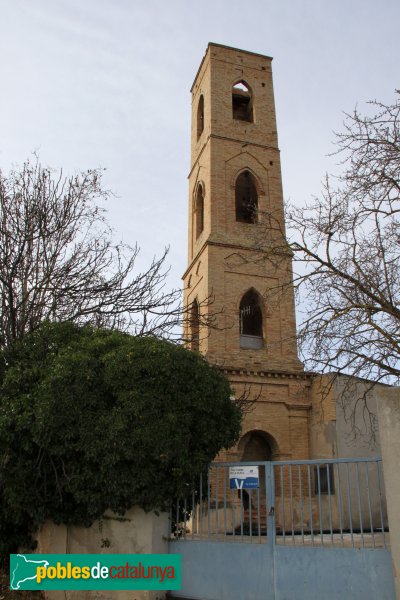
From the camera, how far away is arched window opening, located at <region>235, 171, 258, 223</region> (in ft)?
72.3

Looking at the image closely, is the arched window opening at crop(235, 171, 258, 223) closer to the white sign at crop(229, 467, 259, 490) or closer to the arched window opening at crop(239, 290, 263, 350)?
the arched window opening at crop(239, 290, 263, 350)

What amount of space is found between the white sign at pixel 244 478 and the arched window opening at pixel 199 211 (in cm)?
1528

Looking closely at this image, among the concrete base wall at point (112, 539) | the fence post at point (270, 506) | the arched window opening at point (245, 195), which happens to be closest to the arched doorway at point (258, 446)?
the arched window opening at point (245, 195)

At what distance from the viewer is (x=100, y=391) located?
27.1ft

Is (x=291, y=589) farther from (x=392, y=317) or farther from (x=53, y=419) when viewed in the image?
(x=392, y=317)

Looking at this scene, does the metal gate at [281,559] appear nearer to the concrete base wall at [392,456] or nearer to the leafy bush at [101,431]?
the concrete base wall at [392,456]

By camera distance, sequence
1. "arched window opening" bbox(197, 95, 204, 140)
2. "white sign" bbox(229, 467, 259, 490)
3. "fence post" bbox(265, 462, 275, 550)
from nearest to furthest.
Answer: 1. "fence post" bbox(265, 462, 275, 550)
2. "white sign" bbox(229, 467, 259, 490)
3. "arched window opening" bbox(197, 95, 204, 140)

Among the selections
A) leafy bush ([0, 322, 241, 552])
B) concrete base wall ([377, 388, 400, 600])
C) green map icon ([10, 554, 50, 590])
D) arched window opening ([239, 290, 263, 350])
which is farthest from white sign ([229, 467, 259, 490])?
arched window opening ([239, 290, 263, 350])

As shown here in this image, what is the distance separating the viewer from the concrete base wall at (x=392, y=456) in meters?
6.21

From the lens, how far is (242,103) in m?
24.9

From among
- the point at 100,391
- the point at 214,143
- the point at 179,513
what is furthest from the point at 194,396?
the point at 214,143

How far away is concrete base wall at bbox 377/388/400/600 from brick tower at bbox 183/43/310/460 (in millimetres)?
8814

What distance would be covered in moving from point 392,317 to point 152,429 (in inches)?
183

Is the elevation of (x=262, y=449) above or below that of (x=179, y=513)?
above
